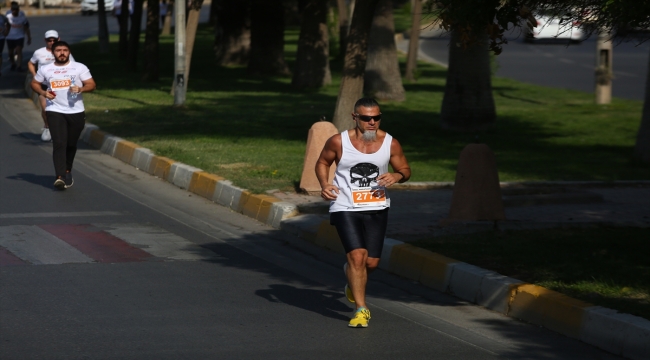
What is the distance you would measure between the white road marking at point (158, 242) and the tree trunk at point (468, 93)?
9.07 m

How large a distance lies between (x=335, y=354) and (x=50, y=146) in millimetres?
10841

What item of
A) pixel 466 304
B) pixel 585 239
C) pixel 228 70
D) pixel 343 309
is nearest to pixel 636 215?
pixel 585 239

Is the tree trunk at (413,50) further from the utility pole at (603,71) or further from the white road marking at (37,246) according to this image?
the white road marking at (37,246)

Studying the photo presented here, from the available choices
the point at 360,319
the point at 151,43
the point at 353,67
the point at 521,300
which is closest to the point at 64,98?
the point at 353,67

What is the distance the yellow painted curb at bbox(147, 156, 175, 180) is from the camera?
1323 centimetres

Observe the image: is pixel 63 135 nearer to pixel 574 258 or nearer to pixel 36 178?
pixel 36 178

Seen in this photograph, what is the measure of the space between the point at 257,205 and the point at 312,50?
50.8 feet

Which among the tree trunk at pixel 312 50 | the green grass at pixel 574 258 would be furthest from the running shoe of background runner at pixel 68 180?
the tree trunk at pixel 312 50

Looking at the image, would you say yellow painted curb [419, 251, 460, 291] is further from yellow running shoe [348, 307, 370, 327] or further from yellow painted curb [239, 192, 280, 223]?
yellow painted curb [239, 192, 280, 223]

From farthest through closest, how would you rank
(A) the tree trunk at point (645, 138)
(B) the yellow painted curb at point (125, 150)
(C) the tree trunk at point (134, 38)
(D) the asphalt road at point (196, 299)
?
(C) the tree trunk at point (134, 38) < (A) the tree trunk at point (645, 138) < (B) the yellow painted curb at point (125, 150) < (D) the asphalt road at point (196, 299)

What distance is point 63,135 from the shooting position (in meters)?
12.2

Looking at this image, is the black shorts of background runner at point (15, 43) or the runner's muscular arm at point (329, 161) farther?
the black shorts of background runner at point (15, 43)

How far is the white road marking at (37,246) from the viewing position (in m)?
8.37

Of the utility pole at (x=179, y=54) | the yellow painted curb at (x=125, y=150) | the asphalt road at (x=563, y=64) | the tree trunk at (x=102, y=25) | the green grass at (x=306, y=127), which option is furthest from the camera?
the tree trunk at (x=102, y=25)
